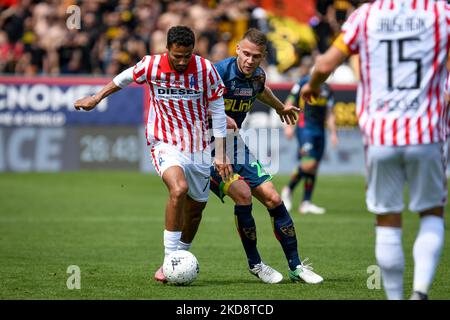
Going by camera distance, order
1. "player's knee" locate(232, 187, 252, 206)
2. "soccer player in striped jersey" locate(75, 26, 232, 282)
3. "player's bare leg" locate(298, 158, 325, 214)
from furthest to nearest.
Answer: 1. "player's bare leg" locate(298, 158, 325, 214)
2. "player's knee" locate(232, 187, 252, 206)
3. "soccer player in striped jersey" locate(75, 26, 232, 282)

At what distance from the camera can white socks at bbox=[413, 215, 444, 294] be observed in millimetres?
6430

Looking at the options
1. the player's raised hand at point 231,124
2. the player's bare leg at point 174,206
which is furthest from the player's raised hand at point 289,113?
the player's bare leg at point 174,206

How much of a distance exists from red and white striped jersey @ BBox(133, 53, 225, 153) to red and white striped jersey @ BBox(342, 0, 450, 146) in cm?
237

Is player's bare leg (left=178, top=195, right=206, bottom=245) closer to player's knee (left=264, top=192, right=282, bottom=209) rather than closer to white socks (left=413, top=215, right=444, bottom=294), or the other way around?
player's knee (left=264, top=192, right=282, bottom=209)

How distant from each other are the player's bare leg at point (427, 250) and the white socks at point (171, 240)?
259 cm

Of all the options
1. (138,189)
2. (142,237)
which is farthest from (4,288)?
(138,189)

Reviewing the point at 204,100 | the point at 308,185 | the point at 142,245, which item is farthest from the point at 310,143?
the point at 204,100

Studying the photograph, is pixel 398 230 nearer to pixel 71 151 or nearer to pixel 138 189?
pixel 138 189

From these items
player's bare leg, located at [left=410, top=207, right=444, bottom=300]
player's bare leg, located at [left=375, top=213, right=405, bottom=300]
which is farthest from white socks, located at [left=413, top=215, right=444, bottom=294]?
player's bare leg, located at [left=375, top=213, right=405, bottom=300]

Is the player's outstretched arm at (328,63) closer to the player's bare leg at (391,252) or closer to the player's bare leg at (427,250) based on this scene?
the player's bare leg at (391,252)

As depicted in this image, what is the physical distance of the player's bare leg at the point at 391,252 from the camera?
6.50 meters

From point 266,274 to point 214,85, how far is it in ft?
5.76

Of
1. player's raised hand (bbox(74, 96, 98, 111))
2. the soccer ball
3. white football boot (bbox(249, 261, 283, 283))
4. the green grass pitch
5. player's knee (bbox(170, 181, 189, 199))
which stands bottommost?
the green grass pitch
